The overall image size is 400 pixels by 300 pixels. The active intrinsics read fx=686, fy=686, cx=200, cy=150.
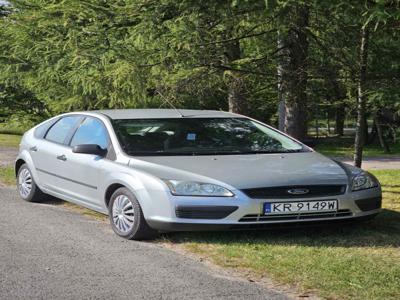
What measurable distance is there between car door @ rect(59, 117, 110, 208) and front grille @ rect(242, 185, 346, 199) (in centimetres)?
177

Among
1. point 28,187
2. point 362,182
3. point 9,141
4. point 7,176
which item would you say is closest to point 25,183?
point 28,187

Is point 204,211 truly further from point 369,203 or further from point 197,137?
point 369,203

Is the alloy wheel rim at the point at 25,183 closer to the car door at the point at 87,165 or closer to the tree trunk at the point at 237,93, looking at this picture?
the car door at the point at 87,165

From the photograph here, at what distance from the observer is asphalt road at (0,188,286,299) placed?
4855mm

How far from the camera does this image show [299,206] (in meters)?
6.40

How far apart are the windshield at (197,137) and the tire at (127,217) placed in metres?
0.55

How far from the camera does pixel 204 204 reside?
6.28 meters

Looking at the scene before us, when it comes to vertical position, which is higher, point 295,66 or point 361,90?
point 295,66

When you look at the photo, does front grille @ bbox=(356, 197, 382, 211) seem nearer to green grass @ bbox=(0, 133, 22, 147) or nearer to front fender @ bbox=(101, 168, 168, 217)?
front fender @ bbox=(101, 168, 168, 217)

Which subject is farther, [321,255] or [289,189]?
[289,189]

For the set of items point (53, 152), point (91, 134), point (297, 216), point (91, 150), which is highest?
point (91, 134)

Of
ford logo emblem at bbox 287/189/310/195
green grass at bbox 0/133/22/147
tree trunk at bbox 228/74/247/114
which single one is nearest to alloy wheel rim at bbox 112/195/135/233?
ford logo emblem at bbox 287/189/310/195

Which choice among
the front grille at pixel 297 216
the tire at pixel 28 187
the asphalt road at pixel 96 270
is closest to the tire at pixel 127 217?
the asphalt road at pixel 96 270

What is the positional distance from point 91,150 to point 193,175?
1.47 m
